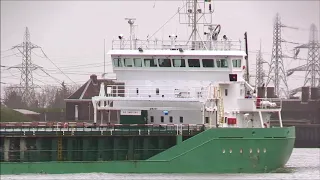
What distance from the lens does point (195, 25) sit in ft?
164

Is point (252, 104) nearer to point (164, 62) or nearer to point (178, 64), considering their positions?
point (178, 64)

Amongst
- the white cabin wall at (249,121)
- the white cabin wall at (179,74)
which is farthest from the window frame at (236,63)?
the white cabin wall at (249,121)

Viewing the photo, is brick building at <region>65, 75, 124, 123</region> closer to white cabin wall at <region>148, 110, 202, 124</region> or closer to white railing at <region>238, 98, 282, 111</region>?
white cabin wall at <region>148, 110, 202, 124</region>

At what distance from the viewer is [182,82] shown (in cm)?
4866

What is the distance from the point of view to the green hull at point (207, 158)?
4512cm

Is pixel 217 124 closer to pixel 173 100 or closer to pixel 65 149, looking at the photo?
pixel 173 100

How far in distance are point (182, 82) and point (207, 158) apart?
17.6 feet

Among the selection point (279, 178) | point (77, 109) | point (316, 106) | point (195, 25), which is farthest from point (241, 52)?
point (316, 106)

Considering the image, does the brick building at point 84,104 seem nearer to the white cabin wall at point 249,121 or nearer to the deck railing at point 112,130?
the white cabin wall at point 249,121

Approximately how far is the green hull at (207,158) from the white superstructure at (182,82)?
254cm

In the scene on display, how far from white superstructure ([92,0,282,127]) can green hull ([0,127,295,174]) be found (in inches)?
100

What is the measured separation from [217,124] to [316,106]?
5351 cm

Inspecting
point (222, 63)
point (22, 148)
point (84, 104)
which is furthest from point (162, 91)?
point (84, 104)

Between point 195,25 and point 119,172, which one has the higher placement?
point 195,25
